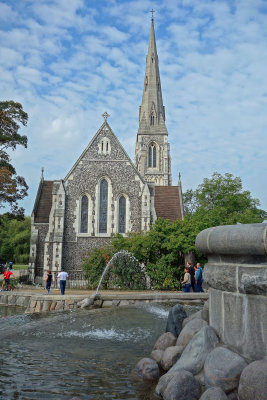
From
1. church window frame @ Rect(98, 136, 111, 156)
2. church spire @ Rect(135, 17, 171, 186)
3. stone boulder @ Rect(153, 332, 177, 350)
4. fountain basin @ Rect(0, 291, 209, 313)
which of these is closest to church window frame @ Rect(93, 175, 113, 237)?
church window frame @ Rect(98, 136, 111, 156)

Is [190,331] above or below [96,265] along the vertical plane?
below

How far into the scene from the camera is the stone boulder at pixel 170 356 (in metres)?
4.72

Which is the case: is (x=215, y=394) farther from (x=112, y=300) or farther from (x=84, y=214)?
(x=84, y=214)

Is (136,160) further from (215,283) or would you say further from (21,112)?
(215,283)

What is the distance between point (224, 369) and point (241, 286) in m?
0.92

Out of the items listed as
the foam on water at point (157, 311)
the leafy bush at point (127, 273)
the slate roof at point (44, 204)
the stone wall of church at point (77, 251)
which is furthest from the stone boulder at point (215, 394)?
the slate roof at point (44, 204)

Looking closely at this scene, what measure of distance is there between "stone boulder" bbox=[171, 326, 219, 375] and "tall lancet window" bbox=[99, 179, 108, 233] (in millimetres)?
20683

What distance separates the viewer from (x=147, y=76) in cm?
6034

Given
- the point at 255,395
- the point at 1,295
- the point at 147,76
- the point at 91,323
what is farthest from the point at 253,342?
the point at 147,76

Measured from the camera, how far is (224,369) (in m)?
3.73

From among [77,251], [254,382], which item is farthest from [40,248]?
[254,382]

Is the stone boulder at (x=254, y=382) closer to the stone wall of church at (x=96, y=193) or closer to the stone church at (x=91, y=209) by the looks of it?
the stone church at (x=91, y=209)

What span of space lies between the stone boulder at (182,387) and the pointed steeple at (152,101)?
5693 centimetres

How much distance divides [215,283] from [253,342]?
0.84 m
